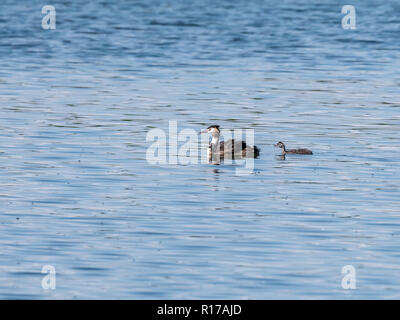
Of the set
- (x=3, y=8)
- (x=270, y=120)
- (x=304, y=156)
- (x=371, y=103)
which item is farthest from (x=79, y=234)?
(x=3, y=8)

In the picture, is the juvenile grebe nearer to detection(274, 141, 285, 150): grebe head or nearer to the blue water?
detection(274, 141, 285, 150): grebe head

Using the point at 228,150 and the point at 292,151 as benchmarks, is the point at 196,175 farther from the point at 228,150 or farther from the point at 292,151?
the point at 292,151

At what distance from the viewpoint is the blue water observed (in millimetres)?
14547

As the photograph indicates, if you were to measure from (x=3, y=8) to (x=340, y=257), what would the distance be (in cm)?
5511

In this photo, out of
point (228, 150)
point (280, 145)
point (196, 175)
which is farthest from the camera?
point (228, 150)

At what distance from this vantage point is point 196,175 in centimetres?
2170

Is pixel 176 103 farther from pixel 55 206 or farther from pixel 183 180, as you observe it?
pixel 55 206

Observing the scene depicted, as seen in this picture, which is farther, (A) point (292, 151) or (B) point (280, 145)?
(B) point (280, 145)

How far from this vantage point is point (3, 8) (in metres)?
67.1

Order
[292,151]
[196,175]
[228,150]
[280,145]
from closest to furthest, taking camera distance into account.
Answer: [196,175] → [292,151] → [280,145] → [228,150]

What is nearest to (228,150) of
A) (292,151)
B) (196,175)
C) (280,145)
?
(280,145)

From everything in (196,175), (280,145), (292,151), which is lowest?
(196,175)

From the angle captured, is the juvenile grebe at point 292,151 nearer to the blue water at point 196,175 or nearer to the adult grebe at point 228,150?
the blue water at point 196,175

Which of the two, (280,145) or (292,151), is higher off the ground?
(280,145)
